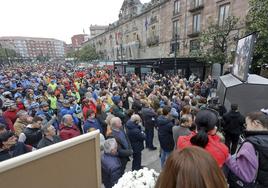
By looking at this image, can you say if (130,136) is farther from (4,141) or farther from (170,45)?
(170,45)

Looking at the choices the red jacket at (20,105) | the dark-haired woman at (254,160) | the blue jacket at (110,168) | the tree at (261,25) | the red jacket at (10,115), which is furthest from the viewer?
the tree at (261,25)

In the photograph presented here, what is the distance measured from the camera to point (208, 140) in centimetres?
224

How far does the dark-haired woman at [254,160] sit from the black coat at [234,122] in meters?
2.77

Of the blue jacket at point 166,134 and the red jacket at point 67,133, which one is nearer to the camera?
the red jacket at point 67,133

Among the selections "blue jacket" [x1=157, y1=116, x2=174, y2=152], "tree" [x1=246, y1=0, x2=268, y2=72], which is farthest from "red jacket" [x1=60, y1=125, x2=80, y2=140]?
"tree" [x1=246, y1=0, x2=268, y2=72]

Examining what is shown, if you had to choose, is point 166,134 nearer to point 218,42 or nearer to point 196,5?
point 218,42

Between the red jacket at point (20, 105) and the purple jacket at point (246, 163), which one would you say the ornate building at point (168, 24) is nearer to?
the red jacket at point (20, 105)

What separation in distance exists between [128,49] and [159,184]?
161ft

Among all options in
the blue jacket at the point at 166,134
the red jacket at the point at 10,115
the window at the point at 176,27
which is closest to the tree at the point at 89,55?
the window at the point at 176,27

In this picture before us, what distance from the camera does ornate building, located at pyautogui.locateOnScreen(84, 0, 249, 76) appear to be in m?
20.6

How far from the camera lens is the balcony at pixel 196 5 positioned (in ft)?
74.4

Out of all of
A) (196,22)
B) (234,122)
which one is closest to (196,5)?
(196,22)

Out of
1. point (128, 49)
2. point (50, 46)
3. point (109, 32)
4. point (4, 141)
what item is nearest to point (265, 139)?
point (4, 141)

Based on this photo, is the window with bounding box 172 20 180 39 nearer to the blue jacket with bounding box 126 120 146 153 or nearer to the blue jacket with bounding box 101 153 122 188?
the blue jacket with bounding box 126 120 146 153
